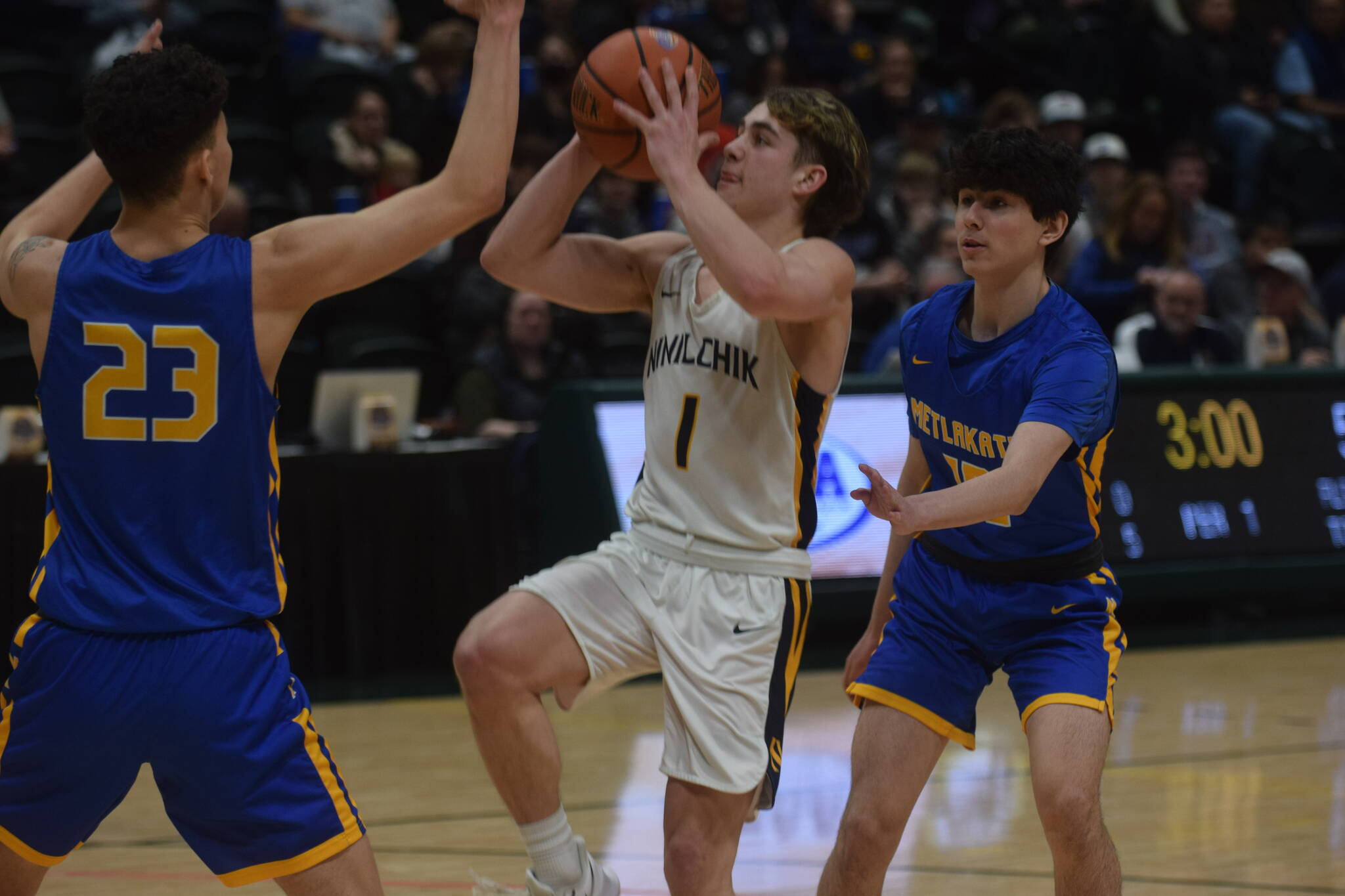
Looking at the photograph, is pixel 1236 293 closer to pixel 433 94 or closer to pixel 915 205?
pixel 915 205

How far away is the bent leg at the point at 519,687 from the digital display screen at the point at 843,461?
462cm

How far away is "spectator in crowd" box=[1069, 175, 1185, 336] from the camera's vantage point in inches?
440

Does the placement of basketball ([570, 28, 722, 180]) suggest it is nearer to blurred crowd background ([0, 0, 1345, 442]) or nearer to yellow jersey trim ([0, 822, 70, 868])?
yellow jersey trim ([0, 822, 70, 868])

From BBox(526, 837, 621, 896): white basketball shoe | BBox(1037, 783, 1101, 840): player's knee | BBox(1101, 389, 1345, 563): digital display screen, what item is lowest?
BBox(1101, 389, 1345, 563): digital display screen

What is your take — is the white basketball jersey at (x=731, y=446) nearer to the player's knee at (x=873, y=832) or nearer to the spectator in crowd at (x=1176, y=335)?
the player's knee at (x=873, y=832)

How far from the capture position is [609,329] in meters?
10.8

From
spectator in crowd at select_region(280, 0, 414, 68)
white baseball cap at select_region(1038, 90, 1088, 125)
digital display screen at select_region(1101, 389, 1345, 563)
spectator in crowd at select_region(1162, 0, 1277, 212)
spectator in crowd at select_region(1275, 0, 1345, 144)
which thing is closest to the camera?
digital display screen at select_region(1101, 389, 1345, 563)

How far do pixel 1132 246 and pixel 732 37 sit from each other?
13.1ft

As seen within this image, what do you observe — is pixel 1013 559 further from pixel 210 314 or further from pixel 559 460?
pixel 559 460

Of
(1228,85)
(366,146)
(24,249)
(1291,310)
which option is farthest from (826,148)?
(1228,85)

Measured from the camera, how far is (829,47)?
13953 mm

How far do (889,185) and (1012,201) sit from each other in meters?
8.68

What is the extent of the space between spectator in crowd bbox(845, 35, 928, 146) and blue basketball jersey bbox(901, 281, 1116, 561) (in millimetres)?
9287

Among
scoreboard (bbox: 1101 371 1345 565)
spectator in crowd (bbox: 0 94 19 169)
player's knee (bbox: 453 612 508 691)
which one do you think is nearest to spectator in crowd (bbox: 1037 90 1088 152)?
scoreboard (bbox: 1101 371 1345 565)
